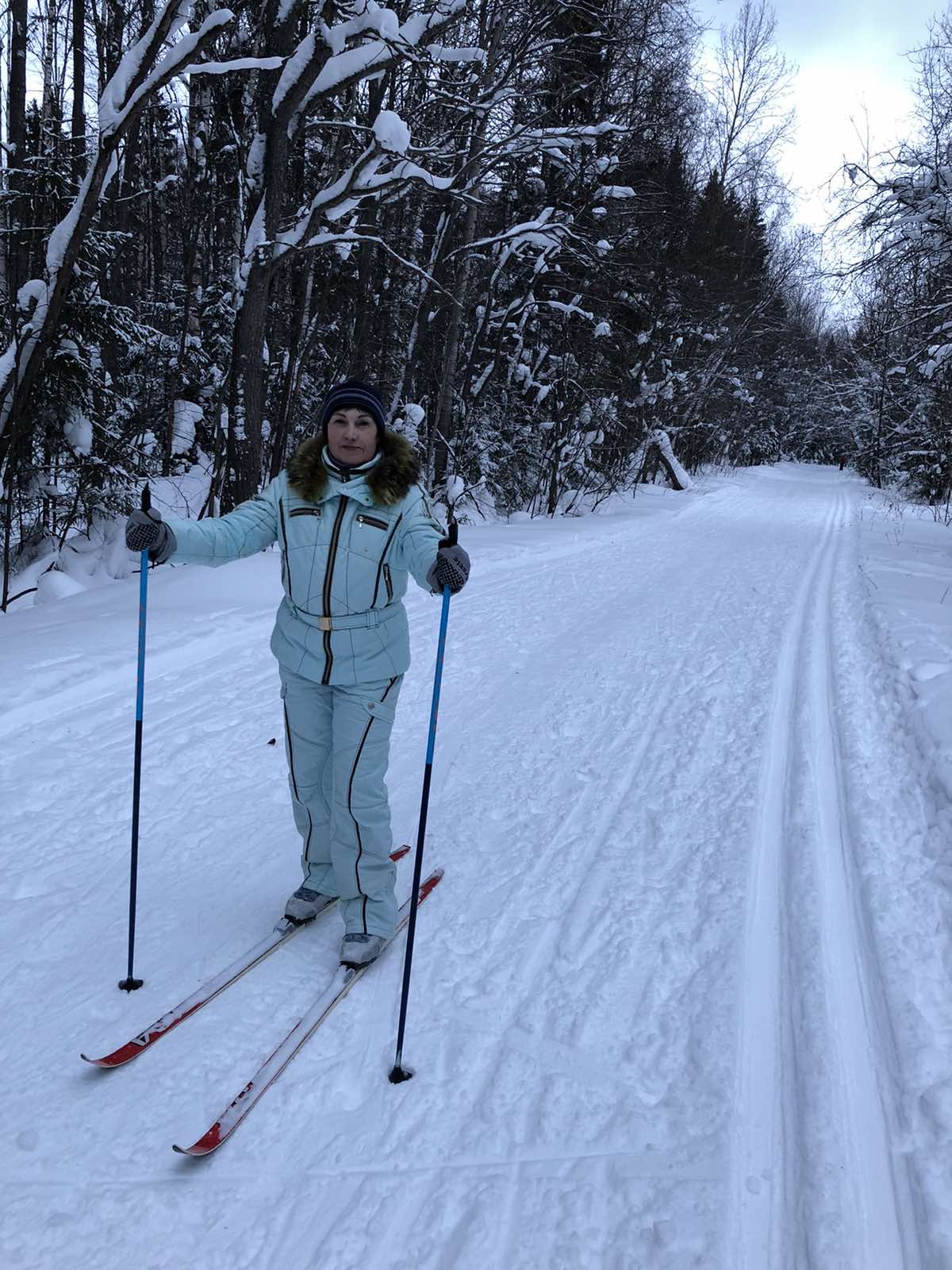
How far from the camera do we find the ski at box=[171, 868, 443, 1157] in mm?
2006

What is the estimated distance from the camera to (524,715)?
5211mm

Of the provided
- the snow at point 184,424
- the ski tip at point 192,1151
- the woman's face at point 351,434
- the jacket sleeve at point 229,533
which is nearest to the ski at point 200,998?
the ski tip at point 192,1151

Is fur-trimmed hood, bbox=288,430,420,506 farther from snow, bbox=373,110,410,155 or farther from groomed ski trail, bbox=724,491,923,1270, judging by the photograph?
snow, bbox=373,110,410,155

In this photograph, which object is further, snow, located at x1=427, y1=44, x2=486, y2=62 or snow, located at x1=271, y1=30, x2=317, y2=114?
snow, located at x1=271, y1=30, x2=317, y2=114

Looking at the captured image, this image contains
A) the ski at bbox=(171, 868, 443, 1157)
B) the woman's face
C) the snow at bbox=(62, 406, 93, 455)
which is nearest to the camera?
the ski at bbox=(171, 868, 443, 1157)

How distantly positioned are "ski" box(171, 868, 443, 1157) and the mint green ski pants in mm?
207

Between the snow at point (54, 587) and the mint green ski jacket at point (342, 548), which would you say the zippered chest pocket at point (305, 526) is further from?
the snow at point (54, 587)

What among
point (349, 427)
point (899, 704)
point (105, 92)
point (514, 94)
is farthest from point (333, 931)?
point (514, 94)

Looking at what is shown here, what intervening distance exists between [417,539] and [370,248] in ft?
33.6

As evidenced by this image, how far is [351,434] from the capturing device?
8.52 ft

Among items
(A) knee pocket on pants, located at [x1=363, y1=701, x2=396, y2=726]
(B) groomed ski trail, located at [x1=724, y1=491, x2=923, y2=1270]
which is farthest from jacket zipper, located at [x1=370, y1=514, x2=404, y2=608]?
(B) groomed ski trail, located at [x1=724, y1=491, x2=923, y2=1270]

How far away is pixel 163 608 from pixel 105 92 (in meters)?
4.14

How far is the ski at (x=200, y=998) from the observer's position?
7.49ft

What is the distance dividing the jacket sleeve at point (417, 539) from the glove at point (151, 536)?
76cm
